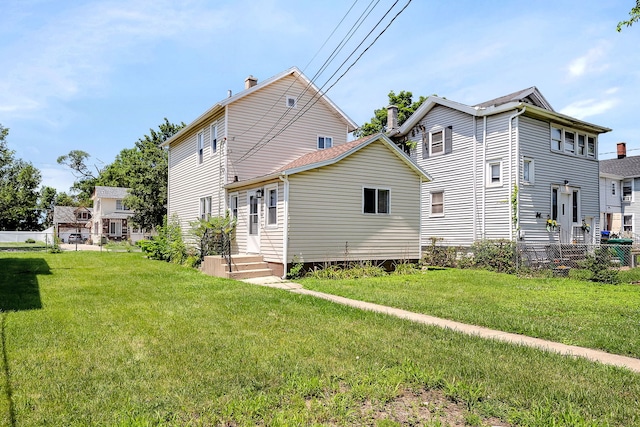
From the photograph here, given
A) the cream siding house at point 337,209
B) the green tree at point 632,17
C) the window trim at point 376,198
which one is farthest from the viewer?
the window trim at point 376,198

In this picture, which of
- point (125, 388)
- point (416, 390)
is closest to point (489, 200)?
point (416, 390)

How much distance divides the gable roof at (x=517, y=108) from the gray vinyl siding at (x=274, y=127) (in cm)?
458

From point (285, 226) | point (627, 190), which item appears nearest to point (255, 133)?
point (285, 226)

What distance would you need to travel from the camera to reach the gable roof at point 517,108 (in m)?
16.8

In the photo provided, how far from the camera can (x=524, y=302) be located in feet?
28.1

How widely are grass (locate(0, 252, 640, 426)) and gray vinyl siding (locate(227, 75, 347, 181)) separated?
10.4 meters

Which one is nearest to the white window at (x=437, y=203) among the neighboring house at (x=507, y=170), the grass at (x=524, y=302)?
the neighboring house at (x=507, y=170)

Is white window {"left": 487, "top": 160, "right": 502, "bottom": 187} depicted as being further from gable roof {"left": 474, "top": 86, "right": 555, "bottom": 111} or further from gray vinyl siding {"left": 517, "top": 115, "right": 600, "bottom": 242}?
gable roof {"left": 474, "top": 86, "right": 555, "bottom": 111}

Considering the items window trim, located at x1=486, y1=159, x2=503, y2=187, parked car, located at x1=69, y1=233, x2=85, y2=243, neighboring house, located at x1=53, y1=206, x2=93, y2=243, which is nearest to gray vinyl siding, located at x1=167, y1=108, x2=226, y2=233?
window trim, located at x1=486, y1=159, x2=503, y2=187

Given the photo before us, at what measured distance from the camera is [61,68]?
12.7 m

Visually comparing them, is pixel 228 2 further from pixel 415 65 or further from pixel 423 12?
pixel 415 65

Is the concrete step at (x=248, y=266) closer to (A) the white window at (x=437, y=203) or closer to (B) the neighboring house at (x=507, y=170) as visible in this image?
(B) the neighboring house at (x=507, y=170)

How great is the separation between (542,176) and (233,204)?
12.9 m

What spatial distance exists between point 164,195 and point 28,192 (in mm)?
30783
